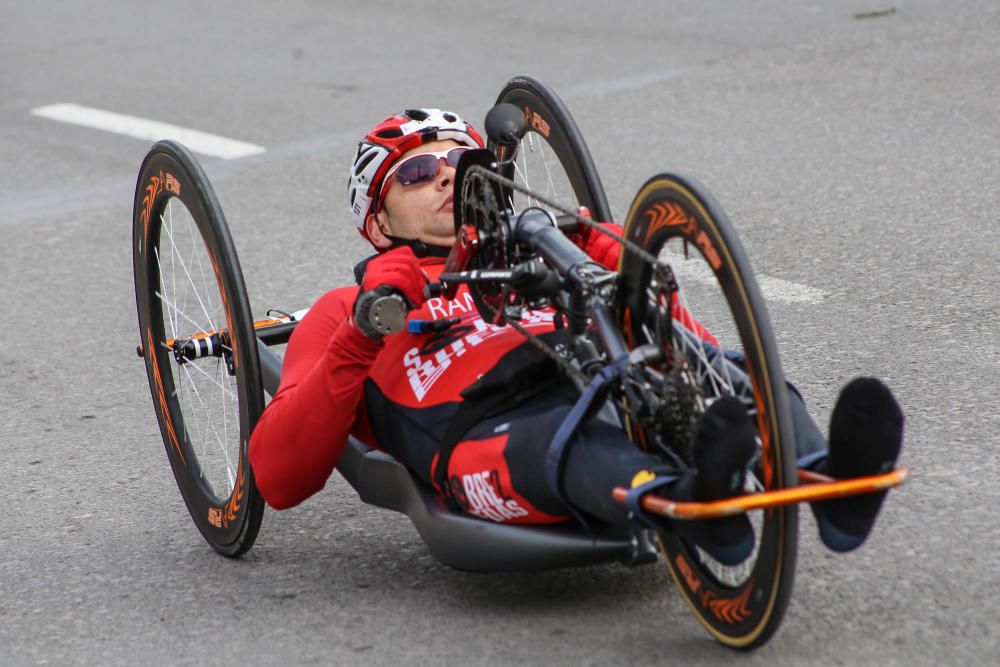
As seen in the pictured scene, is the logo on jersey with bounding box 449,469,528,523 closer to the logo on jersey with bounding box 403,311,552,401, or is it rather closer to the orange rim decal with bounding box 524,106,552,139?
the logo on jersey with bounding box 403,311,552,401

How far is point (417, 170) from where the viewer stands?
352 centimetres

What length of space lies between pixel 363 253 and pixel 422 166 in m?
2.69

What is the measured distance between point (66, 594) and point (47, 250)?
326 centimetres

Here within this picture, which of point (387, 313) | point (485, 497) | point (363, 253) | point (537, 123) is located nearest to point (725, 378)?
point (485, 497)

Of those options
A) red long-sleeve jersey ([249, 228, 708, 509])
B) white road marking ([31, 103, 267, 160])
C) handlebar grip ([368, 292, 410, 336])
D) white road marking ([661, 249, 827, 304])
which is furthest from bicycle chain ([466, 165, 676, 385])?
white road marking ([31, 103, 267, 160])

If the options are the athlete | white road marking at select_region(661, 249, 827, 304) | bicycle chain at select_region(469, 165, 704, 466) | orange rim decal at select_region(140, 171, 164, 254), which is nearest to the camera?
the athlete

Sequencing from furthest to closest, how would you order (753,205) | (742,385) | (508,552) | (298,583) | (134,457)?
(753,205), (134,457), (298,583), (508,552), (742,385)

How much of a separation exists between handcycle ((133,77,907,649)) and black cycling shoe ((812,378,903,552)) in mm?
48

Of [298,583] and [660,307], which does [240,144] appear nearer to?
[298,583]

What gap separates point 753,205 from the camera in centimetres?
616

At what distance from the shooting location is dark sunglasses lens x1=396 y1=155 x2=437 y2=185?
138 inches

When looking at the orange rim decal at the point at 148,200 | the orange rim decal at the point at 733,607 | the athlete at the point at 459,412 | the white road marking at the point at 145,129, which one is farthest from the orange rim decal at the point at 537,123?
the white road marking at the point at 145,129

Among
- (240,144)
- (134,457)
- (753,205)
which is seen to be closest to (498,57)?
(240,144)

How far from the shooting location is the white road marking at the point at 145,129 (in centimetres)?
773
